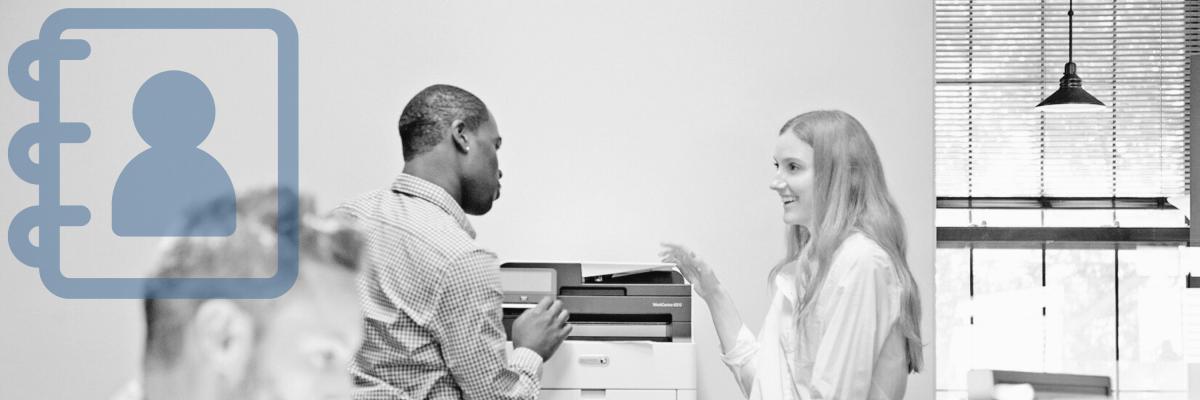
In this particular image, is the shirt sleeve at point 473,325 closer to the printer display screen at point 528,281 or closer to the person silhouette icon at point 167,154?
the printer display screen at point 528,281

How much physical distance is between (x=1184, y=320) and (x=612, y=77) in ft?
8.24

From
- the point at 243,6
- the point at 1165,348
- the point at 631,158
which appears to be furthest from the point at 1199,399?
the point at 243,6

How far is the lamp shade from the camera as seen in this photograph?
378 cm

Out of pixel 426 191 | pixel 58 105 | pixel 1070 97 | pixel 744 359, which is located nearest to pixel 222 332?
pixel 426 191

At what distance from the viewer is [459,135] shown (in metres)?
1.91

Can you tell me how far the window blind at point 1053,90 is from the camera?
3939 mm

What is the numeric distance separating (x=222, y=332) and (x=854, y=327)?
163cm

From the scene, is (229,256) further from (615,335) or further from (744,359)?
(615,335)

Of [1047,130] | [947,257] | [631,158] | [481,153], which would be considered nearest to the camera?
[481,153]

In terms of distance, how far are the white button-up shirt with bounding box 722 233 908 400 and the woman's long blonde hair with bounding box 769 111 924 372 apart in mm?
21

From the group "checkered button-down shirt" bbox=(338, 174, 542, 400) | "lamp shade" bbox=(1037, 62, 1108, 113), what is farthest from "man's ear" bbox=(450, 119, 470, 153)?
"lamp shade" bbox=(1037, 62, 1108, 113)

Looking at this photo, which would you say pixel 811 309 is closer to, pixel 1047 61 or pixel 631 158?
pixel 631 158

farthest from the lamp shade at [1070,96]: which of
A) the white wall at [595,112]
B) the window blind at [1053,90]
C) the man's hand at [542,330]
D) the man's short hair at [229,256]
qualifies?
the man's short hair at [229,256]

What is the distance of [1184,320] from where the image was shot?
12.6ft
